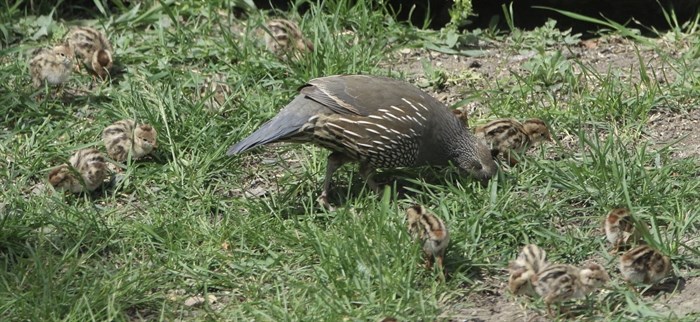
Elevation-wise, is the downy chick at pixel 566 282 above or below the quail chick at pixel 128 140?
above

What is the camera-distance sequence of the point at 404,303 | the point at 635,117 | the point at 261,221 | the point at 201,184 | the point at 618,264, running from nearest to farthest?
the point at 404,303 → the point at 618,264 → the point at 261,221 → the point at 201,184 → the point at 635,117

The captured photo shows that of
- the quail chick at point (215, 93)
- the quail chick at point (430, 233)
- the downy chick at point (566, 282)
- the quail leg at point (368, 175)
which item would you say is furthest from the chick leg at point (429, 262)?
the quail chick at point (215, 93)

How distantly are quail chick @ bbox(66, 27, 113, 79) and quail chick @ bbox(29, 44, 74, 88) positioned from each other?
0.19 m

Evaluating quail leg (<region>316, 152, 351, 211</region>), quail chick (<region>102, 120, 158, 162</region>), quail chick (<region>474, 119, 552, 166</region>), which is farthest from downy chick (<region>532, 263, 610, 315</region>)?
quail chick (<region>102, 120, 158, 162</region>)

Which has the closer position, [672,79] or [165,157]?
[165,157]

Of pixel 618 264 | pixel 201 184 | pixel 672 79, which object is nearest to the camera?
pixel 618 264

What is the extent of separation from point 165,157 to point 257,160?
0.53m

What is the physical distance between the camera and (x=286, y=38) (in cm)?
796

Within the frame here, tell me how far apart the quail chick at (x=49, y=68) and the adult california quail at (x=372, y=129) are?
158 cm

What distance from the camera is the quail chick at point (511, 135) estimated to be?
7.00 m

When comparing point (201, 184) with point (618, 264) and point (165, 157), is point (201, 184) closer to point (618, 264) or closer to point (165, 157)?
point (165, 157)

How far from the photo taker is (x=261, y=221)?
21.4 ft

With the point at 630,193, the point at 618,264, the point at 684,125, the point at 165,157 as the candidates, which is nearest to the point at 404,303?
the point at 618,264

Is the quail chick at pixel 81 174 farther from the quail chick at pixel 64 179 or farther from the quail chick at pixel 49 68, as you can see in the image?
the quail chick at pixel 49 68
